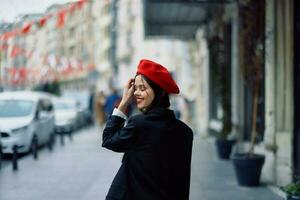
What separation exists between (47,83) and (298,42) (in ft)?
155

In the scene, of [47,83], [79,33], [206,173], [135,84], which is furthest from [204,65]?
[79,33]

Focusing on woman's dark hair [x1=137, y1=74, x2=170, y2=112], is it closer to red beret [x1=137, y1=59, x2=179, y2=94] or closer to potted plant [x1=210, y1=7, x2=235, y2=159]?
red beret [x1=137, y1=59, x2=179, y2=94]

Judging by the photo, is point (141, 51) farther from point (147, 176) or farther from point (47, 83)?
point (147, 176)

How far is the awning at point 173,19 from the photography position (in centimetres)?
1608

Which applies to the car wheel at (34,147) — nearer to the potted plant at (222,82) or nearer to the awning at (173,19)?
the potted plant at (222,82)

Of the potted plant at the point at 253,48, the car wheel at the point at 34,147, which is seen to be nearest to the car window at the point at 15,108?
the car wheel at the point at 34,147

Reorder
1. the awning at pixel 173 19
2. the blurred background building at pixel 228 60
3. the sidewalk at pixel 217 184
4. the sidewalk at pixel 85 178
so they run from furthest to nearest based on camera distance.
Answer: the awning at pixel 173 19 → the blurred background building at pixel 228 60 → the sidewalk at pixel 85 178 → the sidewalk at pixel 217 184

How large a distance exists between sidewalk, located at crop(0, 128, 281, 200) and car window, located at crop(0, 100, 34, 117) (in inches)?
48.6

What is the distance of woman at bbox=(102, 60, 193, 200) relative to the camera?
2.86 meters

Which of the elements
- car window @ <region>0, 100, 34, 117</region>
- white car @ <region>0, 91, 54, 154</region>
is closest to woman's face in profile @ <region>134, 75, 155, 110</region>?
white car @ <region>0, 91, 54, 154</region>

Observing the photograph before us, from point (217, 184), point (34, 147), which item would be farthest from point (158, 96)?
point (34, 147)

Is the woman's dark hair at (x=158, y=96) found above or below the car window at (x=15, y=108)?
above

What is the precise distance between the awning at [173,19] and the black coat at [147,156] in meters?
11.7

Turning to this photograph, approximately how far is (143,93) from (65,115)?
19.9 m
